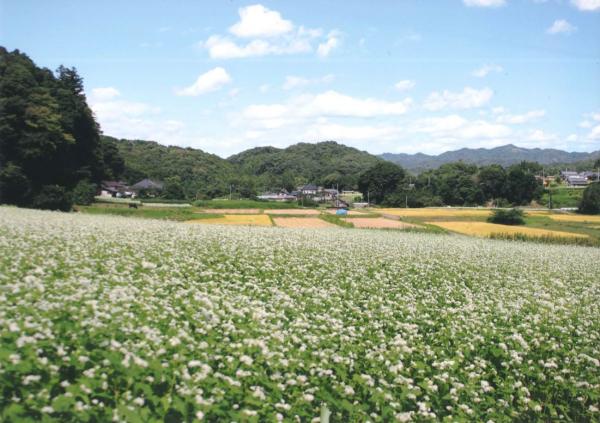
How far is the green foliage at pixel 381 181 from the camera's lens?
12744 centimetres

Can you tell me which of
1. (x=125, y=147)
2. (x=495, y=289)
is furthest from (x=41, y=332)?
(x=125, y=147)

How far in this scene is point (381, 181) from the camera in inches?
5059

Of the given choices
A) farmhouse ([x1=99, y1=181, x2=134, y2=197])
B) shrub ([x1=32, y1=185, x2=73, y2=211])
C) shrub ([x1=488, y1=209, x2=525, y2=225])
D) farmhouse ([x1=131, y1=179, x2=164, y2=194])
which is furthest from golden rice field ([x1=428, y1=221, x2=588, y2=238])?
farmhouse ([x1=99, y1=181, x2=134, y2=197])

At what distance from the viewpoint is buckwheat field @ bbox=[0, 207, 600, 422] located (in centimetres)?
514

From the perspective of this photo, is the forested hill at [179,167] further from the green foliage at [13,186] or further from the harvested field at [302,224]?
the green foliage at [13,186]

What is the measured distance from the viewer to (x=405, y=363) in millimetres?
8219

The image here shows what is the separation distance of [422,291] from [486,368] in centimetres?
440

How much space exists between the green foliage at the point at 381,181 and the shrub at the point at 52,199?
91103 mm

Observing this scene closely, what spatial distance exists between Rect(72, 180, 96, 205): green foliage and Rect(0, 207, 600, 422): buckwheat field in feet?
139

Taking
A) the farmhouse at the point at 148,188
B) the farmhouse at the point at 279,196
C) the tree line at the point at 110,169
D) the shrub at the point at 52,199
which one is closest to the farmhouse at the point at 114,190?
the farmhouse at the point at 148,188

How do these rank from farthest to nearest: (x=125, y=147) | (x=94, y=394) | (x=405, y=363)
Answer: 1. (x=125, y=147)
2. (x=405, y=363)
3. (x=94, y=394)

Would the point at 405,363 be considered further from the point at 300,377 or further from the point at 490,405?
the point at 300,377

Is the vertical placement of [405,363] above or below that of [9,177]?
below

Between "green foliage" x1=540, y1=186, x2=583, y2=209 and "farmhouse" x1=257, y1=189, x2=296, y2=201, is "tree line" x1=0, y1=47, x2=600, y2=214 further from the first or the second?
"farmhouse" x1=257, y1=189, x2=296, y2=201
